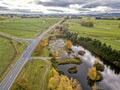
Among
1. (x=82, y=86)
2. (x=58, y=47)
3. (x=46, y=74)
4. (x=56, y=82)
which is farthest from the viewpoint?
(x=58, y=47)

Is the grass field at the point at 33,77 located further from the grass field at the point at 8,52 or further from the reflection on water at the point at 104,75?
the reflection on water at the point at 104,75

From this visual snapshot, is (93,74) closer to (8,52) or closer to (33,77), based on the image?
(33,77)

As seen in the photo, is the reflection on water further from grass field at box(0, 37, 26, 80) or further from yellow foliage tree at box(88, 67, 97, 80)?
grass field at box(0, 37, 26, 80)

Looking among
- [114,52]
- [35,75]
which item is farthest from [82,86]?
[114,52]

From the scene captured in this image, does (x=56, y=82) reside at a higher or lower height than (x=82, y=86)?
higher

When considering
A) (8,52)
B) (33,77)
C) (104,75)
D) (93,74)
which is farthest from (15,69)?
(104,75)

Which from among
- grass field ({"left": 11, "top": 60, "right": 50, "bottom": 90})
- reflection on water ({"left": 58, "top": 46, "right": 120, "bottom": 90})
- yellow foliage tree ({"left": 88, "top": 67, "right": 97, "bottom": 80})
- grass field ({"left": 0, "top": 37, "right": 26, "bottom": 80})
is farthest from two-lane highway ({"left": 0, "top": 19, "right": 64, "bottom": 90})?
yellow foliage tree ({"left": 88, "top": 67, "right": 97, "bottom": 80})

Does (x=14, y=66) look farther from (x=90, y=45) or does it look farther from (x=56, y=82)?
(x=90, y=45)
